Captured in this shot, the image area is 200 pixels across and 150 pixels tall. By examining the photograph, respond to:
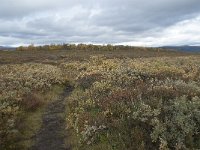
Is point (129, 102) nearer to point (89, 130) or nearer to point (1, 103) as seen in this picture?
point (89, 130)

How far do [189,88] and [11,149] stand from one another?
6831 mm

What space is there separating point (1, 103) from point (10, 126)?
316 cm

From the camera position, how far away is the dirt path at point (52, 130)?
37.4ft

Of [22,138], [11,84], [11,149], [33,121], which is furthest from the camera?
[11,84]

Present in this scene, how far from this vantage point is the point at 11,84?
20234 mm

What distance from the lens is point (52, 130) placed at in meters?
13.0

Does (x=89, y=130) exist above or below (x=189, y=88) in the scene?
below

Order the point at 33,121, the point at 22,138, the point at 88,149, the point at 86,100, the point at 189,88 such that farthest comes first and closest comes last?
the point at 86,100, the point at 33,121, the point at 189,88, the point at 22,138, the point at 88,149

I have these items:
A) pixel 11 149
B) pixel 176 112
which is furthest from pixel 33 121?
pixel 176 112

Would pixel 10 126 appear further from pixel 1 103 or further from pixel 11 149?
pixel 1 103

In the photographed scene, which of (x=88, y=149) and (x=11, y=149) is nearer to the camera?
(x=88, y=149)

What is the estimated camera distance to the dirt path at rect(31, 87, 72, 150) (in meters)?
11.4

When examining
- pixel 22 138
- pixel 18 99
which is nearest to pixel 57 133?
pixel 22 138

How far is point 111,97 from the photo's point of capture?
13727mm
